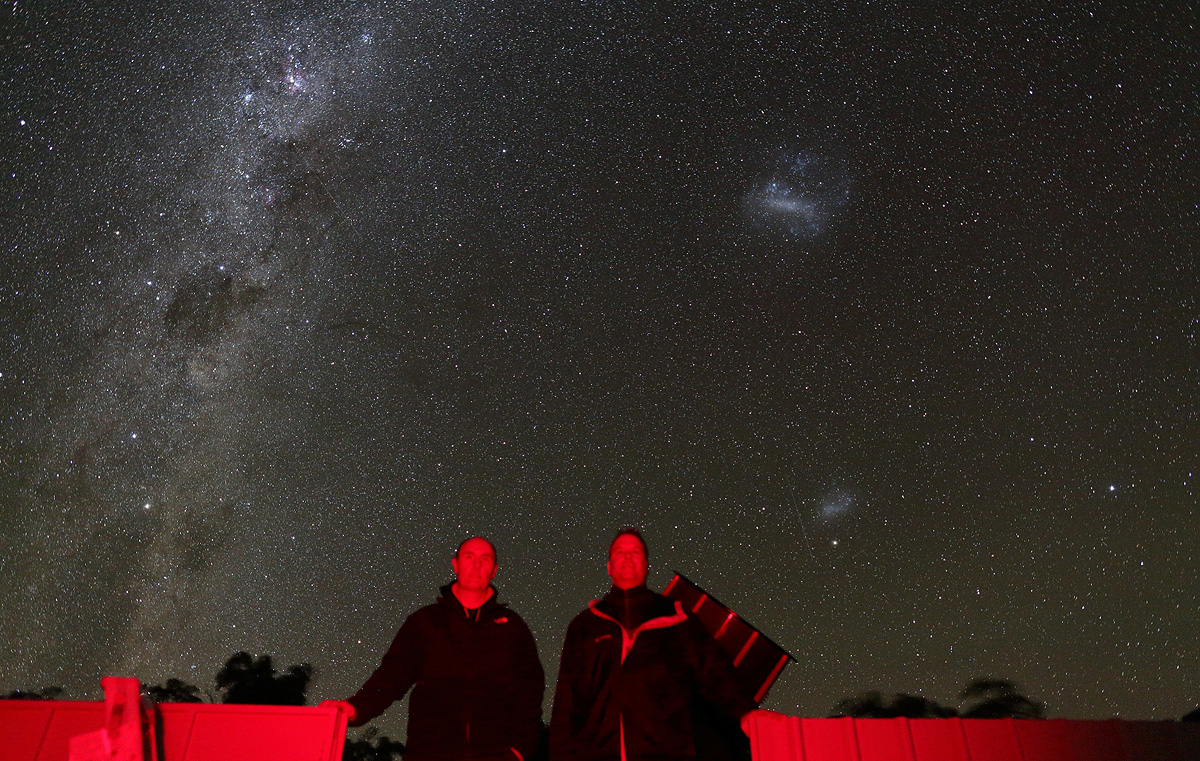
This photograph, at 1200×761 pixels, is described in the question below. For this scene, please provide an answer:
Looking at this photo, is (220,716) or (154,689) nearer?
(220,716)

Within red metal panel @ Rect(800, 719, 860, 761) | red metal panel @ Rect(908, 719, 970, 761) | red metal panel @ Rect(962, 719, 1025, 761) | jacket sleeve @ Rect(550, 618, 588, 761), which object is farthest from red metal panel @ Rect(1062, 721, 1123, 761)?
jacket sleeve @ Rect(550, 618, 588, 761)

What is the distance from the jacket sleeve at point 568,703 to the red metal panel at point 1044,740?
2.02 metres

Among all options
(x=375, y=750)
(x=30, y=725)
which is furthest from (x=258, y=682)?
(x=30, y=725)

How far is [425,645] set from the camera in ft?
12.6

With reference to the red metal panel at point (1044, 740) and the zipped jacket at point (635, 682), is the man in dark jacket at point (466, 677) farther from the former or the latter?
the red metal panel at point (1044, 740)

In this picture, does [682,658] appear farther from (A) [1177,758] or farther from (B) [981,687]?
(B) [981,687]

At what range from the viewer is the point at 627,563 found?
3.90m

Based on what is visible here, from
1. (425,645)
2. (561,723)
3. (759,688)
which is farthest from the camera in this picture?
(759,688)

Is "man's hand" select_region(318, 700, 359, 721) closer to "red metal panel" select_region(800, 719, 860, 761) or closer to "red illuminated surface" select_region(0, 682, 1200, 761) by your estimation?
"red illuminated surface" select_region(0, 682, 1200, 761)

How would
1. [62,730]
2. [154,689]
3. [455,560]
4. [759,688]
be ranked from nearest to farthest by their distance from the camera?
[62,730] → [455,560] → [759,688] → [154,689]


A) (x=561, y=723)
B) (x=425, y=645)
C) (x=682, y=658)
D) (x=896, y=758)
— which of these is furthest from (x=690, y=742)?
(x=425, y=645)

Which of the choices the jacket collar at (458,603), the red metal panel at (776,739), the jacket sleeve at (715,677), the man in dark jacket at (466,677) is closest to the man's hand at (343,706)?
the man in dark jacket at (466,677)

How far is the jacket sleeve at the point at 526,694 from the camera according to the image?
11.8 ft

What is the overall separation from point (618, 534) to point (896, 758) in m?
1.66
